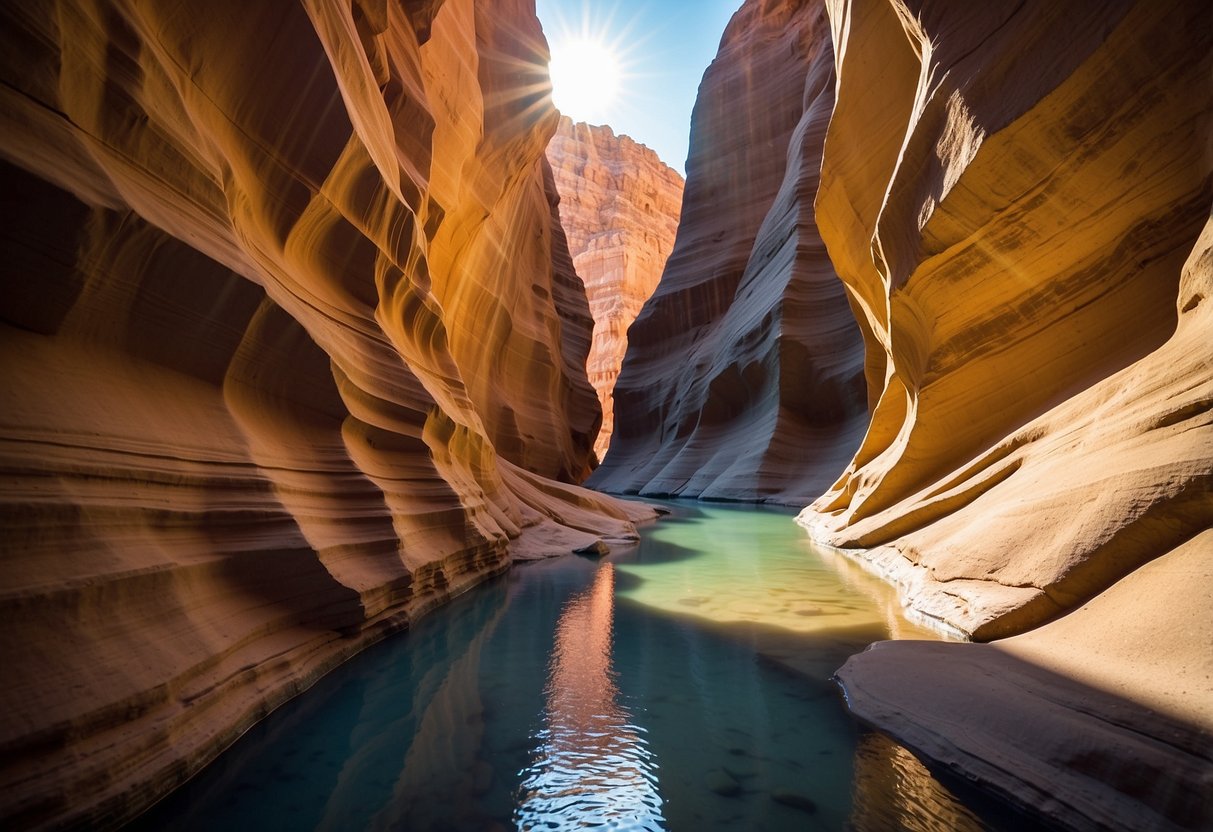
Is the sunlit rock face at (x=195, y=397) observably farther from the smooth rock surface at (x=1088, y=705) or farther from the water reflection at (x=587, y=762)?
the smooth rock surface at (x=1088, y=705)

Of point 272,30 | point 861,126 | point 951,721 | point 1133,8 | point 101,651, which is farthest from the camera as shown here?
point 861,126

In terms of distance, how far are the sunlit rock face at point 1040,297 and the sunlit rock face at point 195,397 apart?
425 cm

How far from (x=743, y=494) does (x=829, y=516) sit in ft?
27.8

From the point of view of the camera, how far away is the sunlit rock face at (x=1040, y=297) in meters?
3.46

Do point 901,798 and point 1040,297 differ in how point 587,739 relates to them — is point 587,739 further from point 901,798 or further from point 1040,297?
point 1040,297

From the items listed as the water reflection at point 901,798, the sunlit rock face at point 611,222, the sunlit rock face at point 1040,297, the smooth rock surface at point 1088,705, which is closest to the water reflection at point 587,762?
the water reflection at point 901,798

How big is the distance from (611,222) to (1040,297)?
3008 inches

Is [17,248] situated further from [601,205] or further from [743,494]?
[601,205]

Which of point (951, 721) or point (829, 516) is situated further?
point (829, 516)

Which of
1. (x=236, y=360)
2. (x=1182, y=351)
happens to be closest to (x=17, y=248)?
(x=236, y=360)

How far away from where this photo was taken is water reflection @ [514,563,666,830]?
7.14 ft

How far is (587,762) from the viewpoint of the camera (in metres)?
2.56

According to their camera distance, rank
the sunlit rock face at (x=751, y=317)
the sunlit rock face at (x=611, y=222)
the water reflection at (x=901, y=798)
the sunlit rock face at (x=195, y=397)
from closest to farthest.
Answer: the water reflection at (x=901, y=798) < the sunlit rock face at (x=195, y=397) < the sunlit rock face at (x=751, y=317) < the sunlit rock face at (x=611, y=222)

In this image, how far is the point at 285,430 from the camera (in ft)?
13.9
